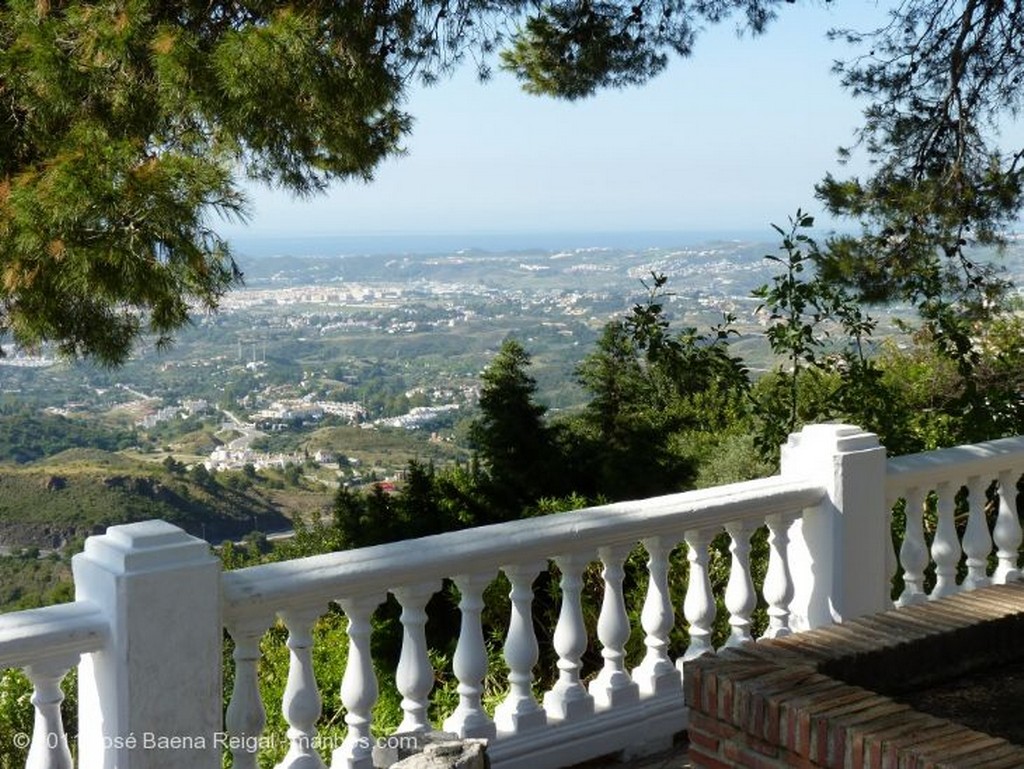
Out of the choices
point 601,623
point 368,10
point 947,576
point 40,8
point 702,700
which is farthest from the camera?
point 368,10

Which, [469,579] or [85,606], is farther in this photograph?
[469,579]

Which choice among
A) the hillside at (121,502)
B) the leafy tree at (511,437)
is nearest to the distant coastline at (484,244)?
the hillside at (121,502)

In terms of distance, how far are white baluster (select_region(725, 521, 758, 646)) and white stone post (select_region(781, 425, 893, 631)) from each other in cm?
23

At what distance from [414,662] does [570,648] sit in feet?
1.74

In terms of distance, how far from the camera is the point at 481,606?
10.7 feet

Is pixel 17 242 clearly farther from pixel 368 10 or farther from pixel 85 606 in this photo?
pixel 85 606

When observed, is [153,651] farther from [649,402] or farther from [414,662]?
[649,402]

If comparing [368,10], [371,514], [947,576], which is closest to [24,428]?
[371,514]

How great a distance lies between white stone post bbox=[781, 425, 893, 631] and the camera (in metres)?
3.94

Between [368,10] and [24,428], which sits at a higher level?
[368,10]

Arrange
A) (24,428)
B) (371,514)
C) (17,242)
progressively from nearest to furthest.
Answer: (17,242), (371,514), (24,428)

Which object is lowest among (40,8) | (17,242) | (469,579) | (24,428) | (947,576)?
(24,428)

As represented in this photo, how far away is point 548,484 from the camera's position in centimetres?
823

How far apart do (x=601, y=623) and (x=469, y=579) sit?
0.51 meters
